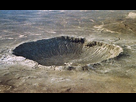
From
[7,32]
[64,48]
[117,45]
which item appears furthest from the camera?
[7,32]

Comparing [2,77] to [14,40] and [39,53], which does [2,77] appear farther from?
[14,40]

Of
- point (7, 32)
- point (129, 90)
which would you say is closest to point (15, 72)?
point (129, 90)

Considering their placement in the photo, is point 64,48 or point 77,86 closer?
point 77,86

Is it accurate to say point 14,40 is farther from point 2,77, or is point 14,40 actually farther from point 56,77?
point 56,77

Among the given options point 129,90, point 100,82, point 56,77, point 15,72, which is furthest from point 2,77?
point 129,90

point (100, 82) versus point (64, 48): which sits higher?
point (100, 82)

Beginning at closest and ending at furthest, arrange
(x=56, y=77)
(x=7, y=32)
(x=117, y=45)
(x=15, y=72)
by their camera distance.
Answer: (x=56, y=77), (x=15, y=72), (x=117, y=45), (x=7, y=32)
